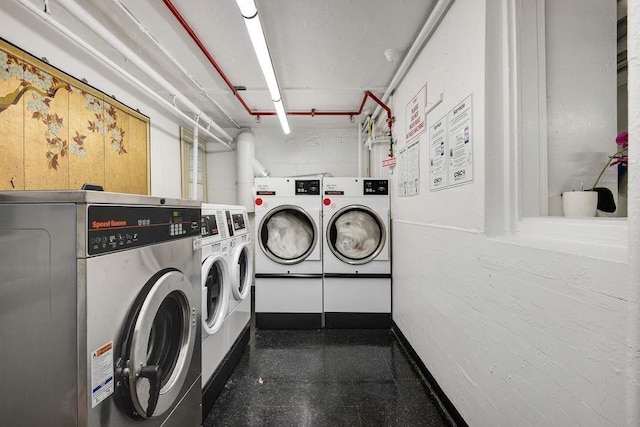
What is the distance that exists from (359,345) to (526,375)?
1636 mm

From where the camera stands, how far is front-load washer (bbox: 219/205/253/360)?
78.9 inches

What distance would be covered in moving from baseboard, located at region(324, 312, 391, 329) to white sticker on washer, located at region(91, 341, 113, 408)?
88.2 inches

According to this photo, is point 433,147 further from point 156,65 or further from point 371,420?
point 156,65

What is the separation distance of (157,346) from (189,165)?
2866mm

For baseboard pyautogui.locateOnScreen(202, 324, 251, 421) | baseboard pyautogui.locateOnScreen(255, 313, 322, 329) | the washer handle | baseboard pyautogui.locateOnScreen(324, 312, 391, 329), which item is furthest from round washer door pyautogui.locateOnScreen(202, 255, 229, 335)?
baseboard pyautogui.locateOnScreen(324, 312, 391, 329)

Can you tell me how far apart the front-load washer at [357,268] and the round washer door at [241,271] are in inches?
32.7

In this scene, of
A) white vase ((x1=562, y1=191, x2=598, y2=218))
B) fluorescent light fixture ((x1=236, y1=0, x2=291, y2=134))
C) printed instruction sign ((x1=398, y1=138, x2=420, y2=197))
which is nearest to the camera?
white vase ((x1=562, y1=191, x2=598, y2=218))

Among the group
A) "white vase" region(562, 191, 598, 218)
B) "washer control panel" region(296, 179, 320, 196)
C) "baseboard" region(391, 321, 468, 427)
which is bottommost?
"baseboard" region(391, 321, 468, 427)

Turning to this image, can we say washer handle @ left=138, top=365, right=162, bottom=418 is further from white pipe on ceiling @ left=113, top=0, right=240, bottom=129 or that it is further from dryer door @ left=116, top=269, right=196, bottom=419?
white pipe on ceiling @ left=113, top=0, right=240, bottom=129

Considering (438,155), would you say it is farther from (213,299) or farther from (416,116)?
(213,299)

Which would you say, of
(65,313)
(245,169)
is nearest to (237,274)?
(65,313)

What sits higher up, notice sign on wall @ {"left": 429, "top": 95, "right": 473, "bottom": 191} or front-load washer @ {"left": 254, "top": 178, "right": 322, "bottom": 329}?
notice sign on wall @ {"left": 429, "top": 95, "right": 473, "bottom": 191}

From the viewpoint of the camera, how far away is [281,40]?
77.2 inches

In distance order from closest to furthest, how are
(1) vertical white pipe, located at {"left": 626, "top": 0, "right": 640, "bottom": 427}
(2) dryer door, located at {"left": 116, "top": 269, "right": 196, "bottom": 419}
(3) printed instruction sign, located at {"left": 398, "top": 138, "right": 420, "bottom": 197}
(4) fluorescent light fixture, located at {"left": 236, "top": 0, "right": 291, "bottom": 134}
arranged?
(1) vertical white pipe, located at {"left": 626, "top": 0, "right": 640, "bottom": 427} < (2) dryer door, located at {"left": 116, "top": 269, "right": 196, "bottom": 419} < (4) fluorescent light fixture, located at {"left": 236, "top": 0, "right": 291, "bottom": 134} < (3) printed instruction sign, located at {"left": 398, "top": 138, "right": 420, "bottom": 197}
